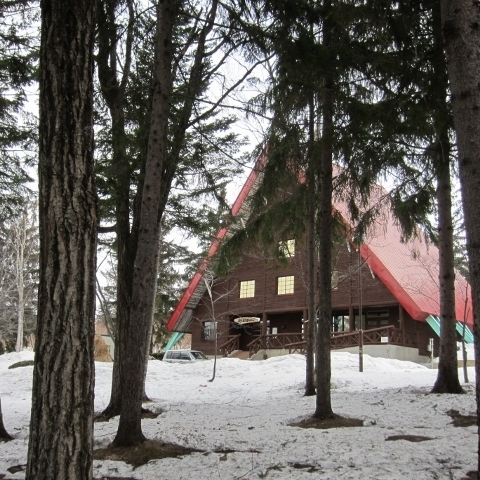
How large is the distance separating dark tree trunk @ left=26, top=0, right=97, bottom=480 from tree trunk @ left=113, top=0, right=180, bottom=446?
2785 mm

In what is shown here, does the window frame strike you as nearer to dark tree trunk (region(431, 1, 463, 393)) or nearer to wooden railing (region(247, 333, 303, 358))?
wooden railing (region(247, 333, 303, 358))

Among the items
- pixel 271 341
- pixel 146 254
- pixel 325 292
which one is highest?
pixel 146 254

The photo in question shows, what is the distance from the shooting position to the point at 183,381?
55.3ft

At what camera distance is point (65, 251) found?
3266 millimetres

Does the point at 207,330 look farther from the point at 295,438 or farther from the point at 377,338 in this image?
the point at 295,438

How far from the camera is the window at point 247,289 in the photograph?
2901cm

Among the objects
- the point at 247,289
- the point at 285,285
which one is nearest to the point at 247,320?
the point at 247,289

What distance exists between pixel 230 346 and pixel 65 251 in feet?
84.8

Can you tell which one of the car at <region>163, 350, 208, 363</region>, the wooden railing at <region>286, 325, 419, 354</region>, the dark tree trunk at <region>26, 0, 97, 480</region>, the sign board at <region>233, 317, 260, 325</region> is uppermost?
the dark tree trunk at <region>26, 0, 97, 480</region>

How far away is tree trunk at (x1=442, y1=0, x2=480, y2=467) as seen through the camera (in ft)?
12.4

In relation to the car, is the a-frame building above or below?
above

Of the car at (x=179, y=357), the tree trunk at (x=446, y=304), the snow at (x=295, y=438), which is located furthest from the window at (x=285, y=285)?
the tree trunk at (x=446, y=304)

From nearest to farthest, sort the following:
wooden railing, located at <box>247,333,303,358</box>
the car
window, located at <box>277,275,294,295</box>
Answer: the car < wooden railing, located at <box>247,333,303,358</box> < window, located at <box>277,275,294,295</box>

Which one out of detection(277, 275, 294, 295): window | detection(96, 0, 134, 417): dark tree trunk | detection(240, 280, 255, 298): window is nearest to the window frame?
detection(240, 280, 255, 298): window
